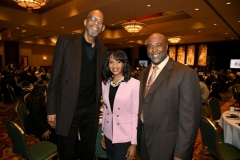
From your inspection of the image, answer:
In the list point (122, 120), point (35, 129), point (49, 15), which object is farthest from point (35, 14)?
point (122, 120)

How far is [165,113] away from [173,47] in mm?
17392

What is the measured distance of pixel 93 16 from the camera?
1.72 metres

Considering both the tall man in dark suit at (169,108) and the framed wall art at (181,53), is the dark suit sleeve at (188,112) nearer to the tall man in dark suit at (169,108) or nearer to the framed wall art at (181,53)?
the tall man in dark suit at (169,108)

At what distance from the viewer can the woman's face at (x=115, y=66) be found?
1.79 metres

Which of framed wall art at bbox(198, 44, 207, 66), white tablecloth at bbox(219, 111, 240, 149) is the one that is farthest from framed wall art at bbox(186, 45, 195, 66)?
white tablecloth at bbox(219, 111, 240, 149)

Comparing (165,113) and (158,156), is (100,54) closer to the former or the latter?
(165,113)

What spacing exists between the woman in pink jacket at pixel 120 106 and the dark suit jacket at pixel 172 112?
0.15 m

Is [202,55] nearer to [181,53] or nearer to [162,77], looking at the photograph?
[181,53]

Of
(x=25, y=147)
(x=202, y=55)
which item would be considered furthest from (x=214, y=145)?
(x=202, y=55)

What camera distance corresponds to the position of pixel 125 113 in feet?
5.74

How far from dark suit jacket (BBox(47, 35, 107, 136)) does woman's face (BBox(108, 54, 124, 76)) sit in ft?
1.01

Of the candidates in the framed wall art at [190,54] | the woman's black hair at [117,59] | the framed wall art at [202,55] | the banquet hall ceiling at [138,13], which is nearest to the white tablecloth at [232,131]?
the woman's black hair at [117,59]

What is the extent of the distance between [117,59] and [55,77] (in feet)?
1.95

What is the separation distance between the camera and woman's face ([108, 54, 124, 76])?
1785 mm
